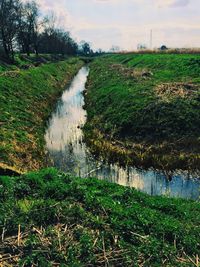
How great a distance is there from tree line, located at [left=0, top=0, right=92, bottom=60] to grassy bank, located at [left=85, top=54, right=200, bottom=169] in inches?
1276

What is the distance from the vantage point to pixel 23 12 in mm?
83562

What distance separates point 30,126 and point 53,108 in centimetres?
1147

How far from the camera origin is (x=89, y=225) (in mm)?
11422

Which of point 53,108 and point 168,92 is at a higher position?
point 168,92

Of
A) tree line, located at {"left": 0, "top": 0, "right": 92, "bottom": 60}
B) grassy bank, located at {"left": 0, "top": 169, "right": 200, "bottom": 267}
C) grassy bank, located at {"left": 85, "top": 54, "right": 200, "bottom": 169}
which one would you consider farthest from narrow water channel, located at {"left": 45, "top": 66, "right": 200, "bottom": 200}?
tree line, located at {"left": 0, "top": 0, "right": 92, "bottom": 60}

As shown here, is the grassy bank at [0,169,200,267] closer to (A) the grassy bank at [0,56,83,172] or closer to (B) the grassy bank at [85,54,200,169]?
(A) the grassy bank at [0,56,83,172]

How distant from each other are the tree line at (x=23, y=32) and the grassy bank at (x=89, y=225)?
4927cm

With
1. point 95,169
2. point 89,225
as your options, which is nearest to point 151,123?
point 95,169

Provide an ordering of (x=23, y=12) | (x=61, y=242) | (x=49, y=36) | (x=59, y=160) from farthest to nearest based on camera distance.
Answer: (x=49, y=36)
(x=23, y=12)
(x=59, y=160)
(x=61, y=242)

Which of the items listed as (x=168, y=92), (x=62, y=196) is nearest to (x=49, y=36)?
(x=168, y=92)

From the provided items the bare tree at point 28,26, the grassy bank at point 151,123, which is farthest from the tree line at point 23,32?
the grassy bank at point 151,123

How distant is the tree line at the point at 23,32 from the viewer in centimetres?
6153

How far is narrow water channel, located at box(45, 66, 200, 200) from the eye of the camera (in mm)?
18266

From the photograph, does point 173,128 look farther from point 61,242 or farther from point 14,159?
point 61,242
